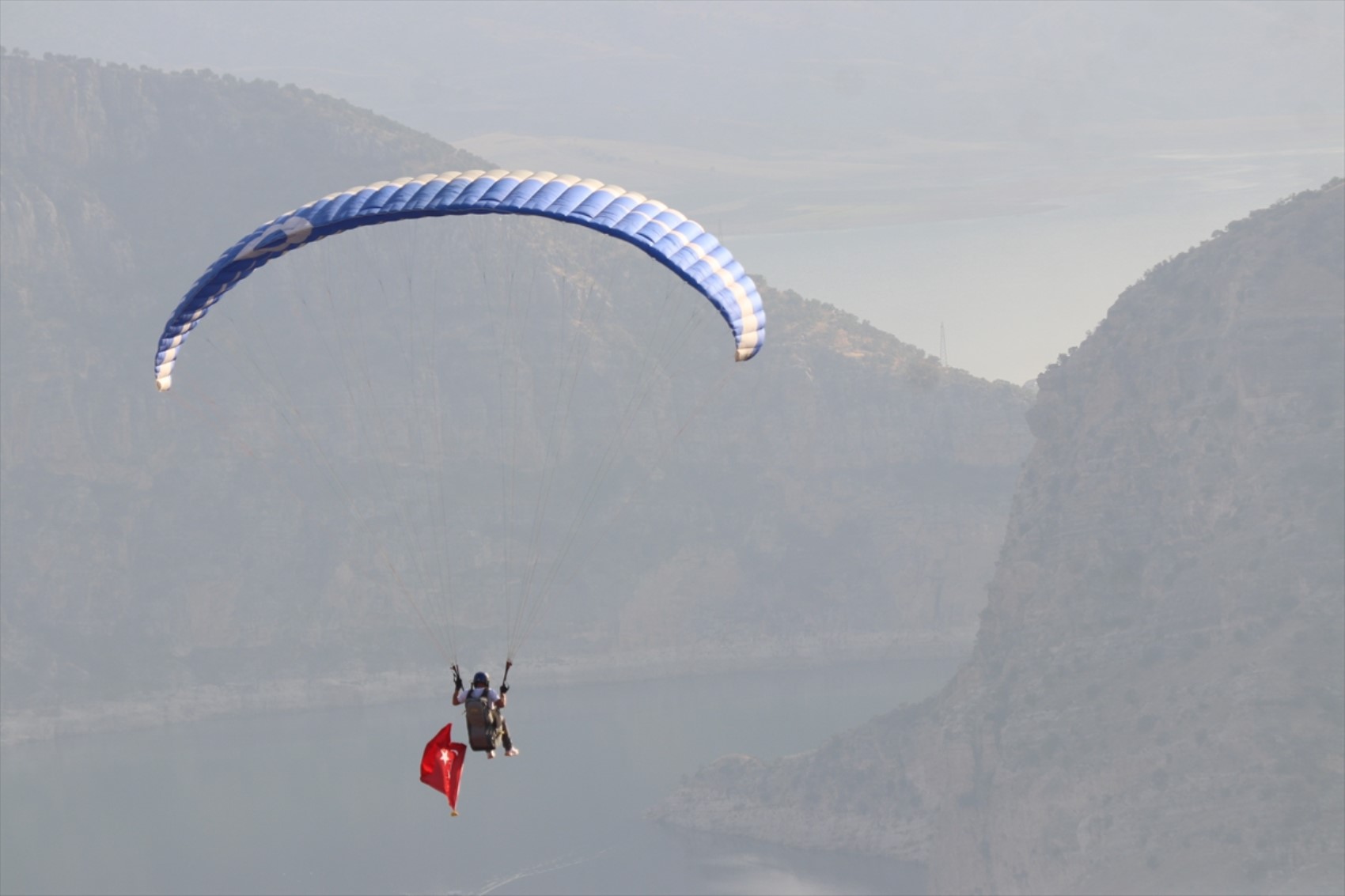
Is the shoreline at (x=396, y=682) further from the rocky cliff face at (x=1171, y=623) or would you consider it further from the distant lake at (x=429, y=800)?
the rocky cliff face at (x=1171, y=623)

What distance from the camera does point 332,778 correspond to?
142 meters

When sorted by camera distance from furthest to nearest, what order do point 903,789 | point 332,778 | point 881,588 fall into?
point 881,588 → point 332,778 → point 903,789

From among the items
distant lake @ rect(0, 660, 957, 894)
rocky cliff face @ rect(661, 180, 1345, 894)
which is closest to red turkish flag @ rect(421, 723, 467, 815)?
rocky cliff face @ rect(661, 180, 1345, 894)

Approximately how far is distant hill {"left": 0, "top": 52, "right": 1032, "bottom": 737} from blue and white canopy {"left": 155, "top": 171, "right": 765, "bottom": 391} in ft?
406

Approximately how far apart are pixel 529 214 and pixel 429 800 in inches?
4099

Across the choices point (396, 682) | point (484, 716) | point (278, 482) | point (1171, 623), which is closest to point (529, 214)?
point (484, 716)

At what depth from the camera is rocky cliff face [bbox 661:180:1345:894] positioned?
291ft

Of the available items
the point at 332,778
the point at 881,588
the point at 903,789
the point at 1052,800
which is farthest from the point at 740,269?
the point at 881,588

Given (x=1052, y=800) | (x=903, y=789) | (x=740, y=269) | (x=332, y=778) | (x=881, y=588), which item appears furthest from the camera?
(x=881, y=588)

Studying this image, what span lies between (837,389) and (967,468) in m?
12.5

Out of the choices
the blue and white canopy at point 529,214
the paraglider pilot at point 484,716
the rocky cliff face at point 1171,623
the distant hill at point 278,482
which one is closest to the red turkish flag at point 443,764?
the paraglider pilot at point 484,716

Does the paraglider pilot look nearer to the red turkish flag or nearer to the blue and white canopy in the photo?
the red turkish flag

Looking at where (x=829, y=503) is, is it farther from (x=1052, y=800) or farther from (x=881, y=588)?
(x=1052, y=800)

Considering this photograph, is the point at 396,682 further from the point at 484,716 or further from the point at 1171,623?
the point at 484,716
